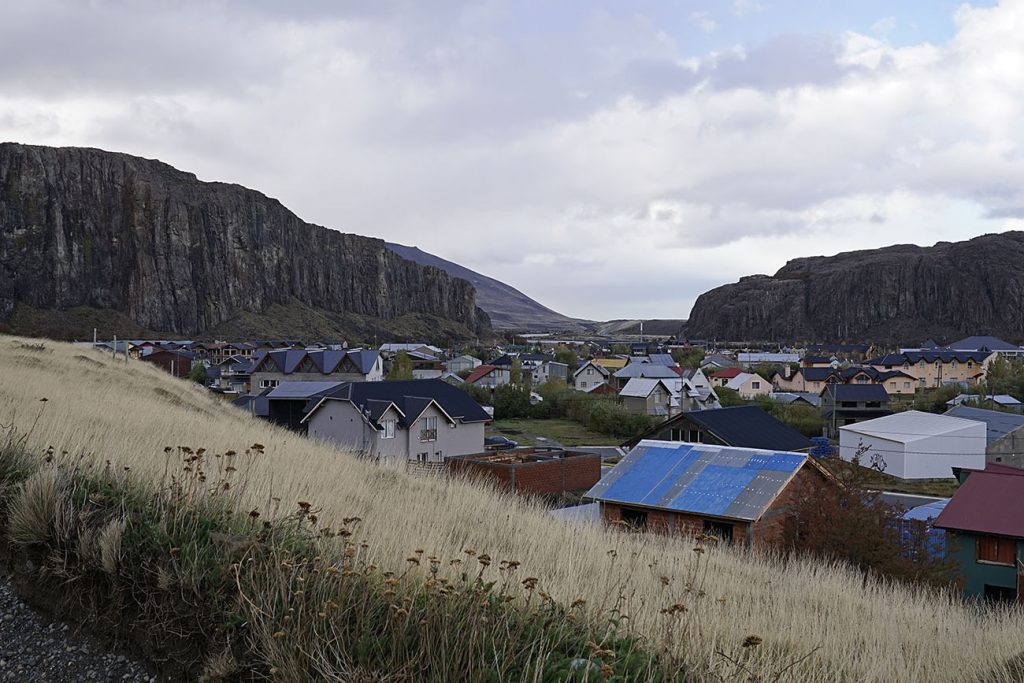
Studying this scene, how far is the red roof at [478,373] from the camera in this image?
81.7 m

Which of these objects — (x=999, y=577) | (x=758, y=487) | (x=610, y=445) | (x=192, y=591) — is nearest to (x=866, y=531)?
A: (x=758, y=487)

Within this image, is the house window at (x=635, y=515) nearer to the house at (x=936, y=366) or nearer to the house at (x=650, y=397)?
the house at (x=650, y=397)

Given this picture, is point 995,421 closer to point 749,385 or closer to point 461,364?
point 749,385

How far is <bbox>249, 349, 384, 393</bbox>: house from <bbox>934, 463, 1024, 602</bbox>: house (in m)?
50.1

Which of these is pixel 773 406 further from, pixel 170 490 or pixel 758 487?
pixel 170 490

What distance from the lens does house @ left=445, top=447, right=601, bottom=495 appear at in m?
24.2

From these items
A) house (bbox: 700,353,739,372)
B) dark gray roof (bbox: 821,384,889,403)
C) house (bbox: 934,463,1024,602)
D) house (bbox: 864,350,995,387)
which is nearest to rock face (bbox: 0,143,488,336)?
house (bbox: 700,353,739,372)

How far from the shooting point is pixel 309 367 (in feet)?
214

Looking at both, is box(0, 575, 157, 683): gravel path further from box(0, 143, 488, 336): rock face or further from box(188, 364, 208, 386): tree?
box(0, 143, 488, 336): rock face

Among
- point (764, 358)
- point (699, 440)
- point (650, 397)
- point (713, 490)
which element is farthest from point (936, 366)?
point (713, 490)

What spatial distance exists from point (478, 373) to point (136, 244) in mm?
112681

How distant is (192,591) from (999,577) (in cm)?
1938

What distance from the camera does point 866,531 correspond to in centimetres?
1451

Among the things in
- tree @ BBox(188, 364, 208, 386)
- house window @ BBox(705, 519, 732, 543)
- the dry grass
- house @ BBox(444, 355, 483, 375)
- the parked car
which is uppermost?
the dry grass
